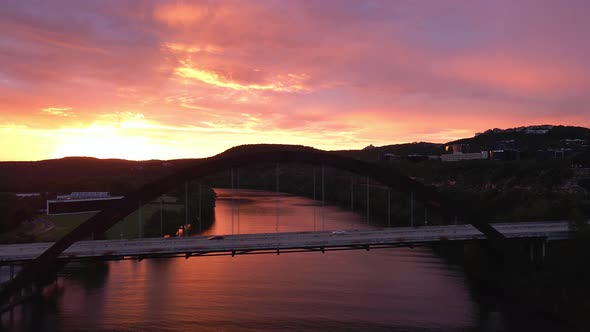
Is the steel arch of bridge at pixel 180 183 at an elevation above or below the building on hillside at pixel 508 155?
below

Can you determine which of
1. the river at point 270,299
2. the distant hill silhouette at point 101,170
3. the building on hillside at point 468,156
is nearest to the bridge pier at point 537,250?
the river at point 270,299

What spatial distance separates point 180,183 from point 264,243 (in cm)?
521

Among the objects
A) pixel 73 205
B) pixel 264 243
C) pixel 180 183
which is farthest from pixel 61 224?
pixel 264 243

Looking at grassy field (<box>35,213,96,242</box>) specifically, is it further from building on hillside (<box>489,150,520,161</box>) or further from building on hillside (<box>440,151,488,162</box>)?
building on hillside (<box>440,151,488,162</box>)

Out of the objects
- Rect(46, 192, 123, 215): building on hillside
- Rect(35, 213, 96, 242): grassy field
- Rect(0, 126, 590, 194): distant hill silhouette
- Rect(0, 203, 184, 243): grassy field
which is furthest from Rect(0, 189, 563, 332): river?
Rect(0, 126, 590, 194): distant hill silhouette

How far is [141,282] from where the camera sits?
958 inches

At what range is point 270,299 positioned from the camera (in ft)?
69.2

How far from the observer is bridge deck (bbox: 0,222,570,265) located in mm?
20094

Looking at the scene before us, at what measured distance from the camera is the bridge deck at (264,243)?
65.9ft

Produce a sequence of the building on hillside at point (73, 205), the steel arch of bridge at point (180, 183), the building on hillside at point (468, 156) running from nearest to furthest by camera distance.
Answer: the steel arch of bridge at point (180, 183)
the building on hillside at point (73, 205)
the building on hillside at point (468, 156)

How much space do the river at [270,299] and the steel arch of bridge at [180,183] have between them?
224 centimetres

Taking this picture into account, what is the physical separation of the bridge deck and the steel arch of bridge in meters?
1.23

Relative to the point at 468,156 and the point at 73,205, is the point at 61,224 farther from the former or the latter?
the point at 468,156

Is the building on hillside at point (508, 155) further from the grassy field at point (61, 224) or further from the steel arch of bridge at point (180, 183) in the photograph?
the grassy field at point (61, 224)
